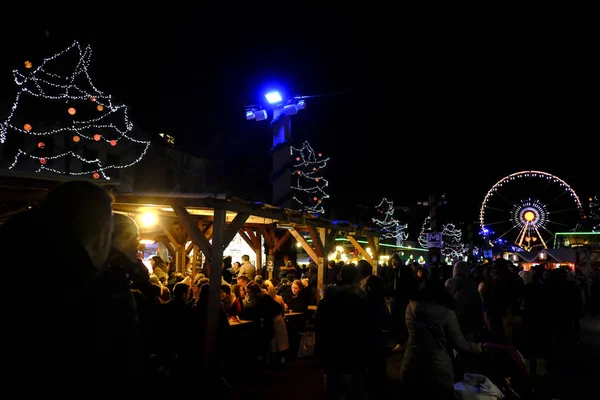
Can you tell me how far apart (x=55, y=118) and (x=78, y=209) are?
20.4 meters

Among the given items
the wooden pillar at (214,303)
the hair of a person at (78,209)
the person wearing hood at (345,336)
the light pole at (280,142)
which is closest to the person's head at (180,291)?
the wooden pillar at (214,303)

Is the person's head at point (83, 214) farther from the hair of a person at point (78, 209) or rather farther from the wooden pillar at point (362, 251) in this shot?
the wooden pillar at point (362, 251)

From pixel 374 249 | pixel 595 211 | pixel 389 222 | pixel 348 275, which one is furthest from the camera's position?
pixel 389 222

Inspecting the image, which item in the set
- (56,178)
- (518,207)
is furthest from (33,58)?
(518,207)

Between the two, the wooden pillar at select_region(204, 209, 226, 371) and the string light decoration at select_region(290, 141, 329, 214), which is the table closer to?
the wooden pillar at select_region(204, 209, 226, 371)

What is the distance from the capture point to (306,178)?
3262 centimetres

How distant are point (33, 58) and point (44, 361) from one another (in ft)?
67.3

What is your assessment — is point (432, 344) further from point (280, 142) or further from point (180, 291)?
point (280, 142)

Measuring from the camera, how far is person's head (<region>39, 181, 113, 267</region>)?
1.10 metres

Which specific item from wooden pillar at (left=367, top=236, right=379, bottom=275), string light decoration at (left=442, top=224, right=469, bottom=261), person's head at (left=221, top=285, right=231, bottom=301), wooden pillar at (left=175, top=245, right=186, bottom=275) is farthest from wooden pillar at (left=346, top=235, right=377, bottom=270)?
string light decoration at (left=442, top=224, right=469, bottom=261)

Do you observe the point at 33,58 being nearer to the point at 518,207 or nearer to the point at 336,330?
the point at 336,330

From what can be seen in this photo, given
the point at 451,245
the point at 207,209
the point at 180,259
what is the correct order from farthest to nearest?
the point at 451,245, the point at 180,259, the point at 207,209

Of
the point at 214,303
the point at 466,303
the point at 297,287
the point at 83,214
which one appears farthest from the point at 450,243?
the point at 83,214

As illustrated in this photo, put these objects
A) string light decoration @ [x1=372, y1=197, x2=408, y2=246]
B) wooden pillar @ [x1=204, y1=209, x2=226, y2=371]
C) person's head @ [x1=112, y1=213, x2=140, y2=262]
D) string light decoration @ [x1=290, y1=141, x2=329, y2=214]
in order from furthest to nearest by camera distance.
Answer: string light decoration @ [x1=372, y1=197, x2=408, y2=246]
string light decoration @ [x1=290, y1=141, x2=329, y2=214]
wooden pillar @ [x1=204, y1=209, x2=226, y2=371]
person's head @ [x1=112, y1=213, x2=140, y2=262]
